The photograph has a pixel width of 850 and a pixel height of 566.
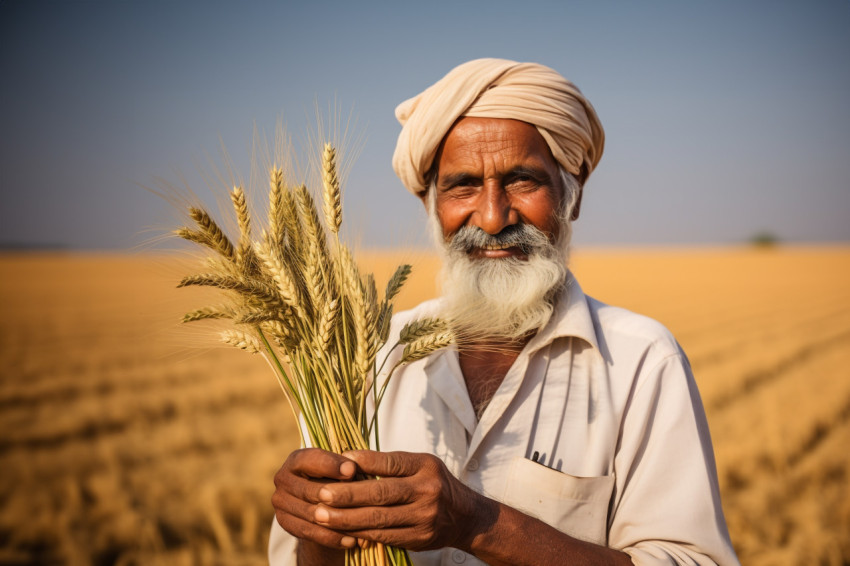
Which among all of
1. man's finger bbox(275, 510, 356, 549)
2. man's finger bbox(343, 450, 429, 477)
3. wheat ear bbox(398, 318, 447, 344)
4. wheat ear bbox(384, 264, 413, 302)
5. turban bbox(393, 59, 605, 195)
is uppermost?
turban bbox(393, 59, 605, 195)

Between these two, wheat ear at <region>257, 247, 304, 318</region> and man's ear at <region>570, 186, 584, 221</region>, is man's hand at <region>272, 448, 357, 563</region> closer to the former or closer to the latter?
wheat ear at <region>257, 247, 304, 318</region>

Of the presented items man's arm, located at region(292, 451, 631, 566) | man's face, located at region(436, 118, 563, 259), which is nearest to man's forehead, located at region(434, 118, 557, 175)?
man's face, located at region(436, 118, 563, 259)

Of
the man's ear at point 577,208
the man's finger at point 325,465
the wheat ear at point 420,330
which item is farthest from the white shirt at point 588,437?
the man's finger at point 325,465

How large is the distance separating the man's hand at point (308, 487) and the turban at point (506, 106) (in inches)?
58.4

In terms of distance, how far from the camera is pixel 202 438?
778cm

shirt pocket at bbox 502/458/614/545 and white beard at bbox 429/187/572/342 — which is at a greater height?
white beard at bbox 429/187/572/342

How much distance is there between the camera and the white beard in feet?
7.48

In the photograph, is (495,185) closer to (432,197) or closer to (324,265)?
(432,197)

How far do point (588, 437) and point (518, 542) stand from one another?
0.55 m

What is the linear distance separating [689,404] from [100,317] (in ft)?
69.0

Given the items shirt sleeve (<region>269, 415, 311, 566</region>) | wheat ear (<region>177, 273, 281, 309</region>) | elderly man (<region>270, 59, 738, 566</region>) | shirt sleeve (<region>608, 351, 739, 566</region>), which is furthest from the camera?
shirt sleeve (<region>269, 415, 311, 566</region>)

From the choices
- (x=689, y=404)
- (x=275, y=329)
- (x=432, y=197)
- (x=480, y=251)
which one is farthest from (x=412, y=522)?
(x=432, y=197)

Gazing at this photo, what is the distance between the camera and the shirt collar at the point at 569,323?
2154 mm

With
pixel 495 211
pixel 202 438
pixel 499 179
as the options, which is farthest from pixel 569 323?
pixel 202 438
